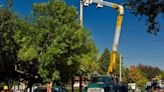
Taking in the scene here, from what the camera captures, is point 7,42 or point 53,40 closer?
point 53,40

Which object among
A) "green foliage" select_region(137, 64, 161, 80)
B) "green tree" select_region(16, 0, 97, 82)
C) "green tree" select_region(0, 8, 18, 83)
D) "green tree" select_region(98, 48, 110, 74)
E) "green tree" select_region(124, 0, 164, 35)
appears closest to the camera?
"green tree" select_region(124, 0, 164, 35)

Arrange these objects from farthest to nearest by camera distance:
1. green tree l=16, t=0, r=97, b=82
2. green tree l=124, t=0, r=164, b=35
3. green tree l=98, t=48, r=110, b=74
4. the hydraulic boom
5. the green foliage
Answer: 1. the green foliage
2. green tree l=98, t=48, r=110, b=74
3. the hydraulic boom
4. green tree l=16, t=0, r=97, b=82
5. green tree l=124, t=0, r=164, b=35

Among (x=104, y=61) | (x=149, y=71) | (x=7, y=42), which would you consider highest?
(x=7, y=42)

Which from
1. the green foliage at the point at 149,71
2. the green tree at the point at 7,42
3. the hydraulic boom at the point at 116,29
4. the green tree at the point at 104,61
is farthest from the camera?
the green foliage at the point at 149,71

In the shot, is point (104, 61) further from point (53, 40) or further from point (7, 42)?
point (53, 40)

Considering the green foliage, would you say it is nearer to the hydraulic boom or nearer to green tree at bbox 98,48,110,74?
green tree at bbox 98,48,110,74

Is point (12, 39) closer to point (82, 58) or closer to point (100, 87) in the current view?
point (82, 58)

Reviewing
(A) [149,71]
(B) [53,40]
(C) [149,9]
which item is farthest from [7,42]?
(A) [149,71]

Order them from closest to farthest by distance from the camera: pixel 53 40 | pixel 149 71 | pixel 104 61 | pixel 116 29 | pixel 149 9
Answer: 1. pixel 149 9
2. pixel 53 40
3. pixel 116 29
4. pixel 104 61
5. pixel 149 71

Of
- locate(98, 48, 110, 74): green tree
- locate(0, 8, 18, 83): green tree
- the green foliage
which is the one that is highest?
locate(0, 8, 18, 83): green tree

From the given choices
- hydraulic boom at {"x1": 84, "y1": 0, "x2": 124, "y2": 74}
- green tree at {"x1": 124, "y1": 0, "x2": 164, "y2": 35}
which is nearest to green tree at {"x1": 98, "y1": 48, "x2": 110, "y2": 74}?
hydraulic boom at {"x1": 84, "y1": 0, "x2": 124, "y2": 74}

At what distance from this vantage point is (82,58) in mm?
44344

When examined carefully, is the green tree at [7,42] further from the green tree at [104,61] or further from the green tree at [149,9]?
the green tree at [104,61]

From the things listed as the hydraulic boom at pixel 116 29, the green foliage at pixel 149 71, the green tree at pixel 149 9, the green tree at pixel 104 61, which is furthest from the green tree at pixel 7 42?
the green foliage at pixel 149 71
